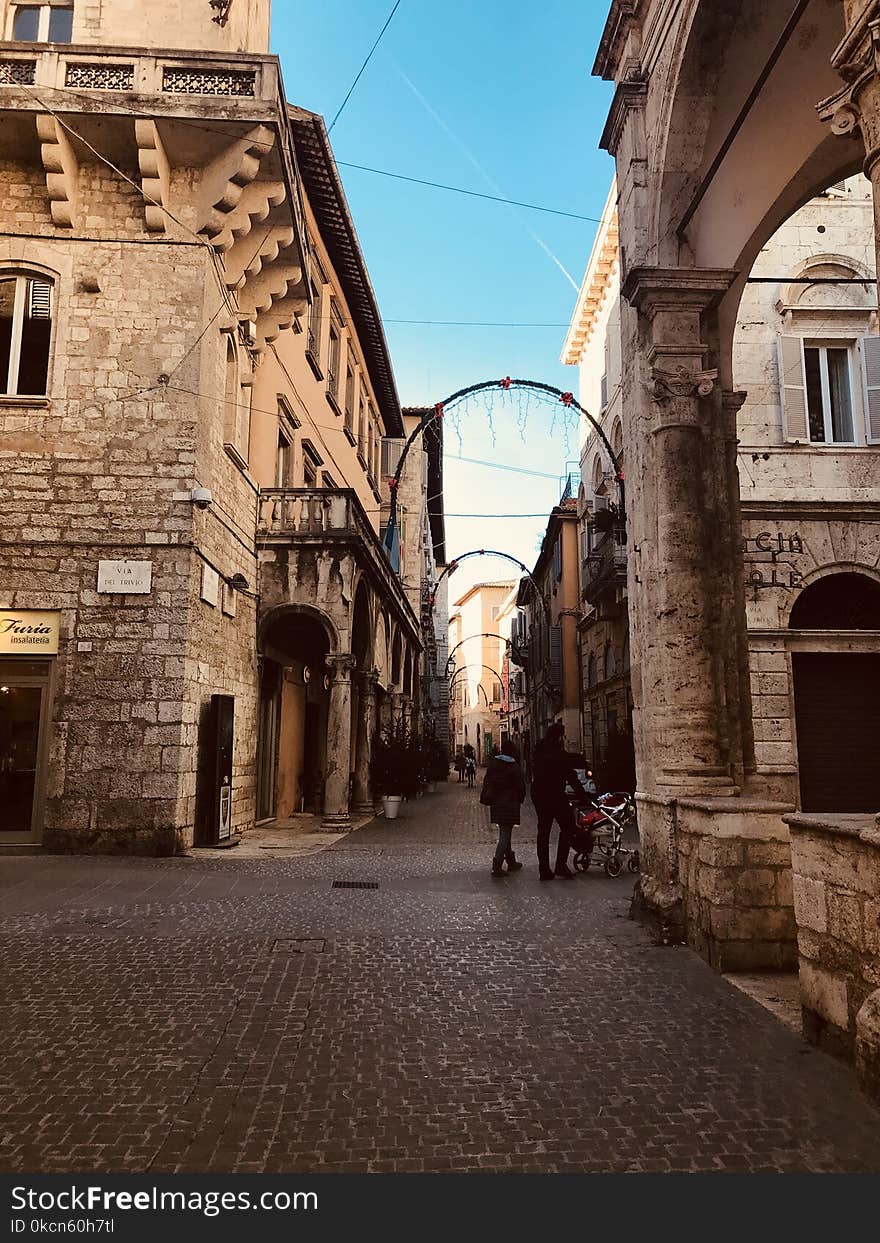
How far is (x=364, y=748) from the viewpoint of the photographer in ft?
62.1

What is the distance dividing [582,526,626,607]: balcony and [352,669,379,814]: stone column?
6.79 m

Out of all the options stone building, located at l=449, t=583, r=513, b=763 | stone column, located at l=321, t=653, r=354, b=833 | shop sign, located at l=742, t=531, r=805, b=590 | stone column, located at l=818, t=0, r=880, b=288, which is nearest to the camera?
stone column, located at l=818, t=0, r=880, b=288

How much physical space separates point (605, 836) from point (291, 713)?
8.88m

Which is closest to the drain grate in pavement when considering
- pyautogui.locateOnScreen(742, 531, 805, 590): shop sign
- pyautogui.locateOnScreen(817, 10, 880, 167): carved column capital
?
pyautogui.locateOnScreen(817, 10, 880, 167): carved column capital

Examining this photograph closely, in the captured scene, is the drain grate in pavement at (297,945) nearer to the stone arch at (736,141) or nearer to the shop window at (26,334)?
the stone arch at (736,141)

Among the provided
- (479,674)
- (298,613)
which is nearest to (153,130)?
(298,613)

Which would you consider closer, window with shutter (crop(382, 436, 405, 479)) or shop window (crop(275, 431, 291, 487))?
shop window (crop(275, 431, 291, 487))

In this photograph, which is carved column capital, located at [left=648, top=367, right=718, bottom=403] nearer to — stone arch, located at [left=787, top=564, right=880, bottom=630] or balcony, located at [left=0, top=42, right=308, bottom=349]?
balcony, located at [left=0, top=42, right=308, bottom=349]

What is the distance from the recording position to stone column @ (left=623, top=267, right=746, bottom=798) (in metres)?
→ 7.16

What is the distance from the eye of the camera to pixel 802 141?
7.96m

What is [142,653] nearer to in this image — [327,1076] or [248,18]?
[327,1076]

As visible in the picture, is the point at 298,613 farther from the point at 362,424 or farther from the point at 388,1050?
the point at 362,424

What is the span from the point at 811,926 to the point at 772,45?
701cm

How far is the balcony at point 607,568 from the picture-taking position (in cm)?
2180
